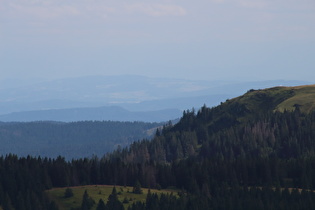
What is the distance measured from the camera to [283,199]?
18275 cm

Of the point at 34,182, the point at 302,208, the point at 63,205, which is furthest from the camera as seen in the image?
the point at 34,182

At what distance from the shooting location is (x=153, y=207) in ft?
568

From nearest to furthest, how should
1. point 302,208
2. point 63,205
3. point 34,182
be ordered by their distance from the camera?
point 302,208 < point 63,205 < point 34,182

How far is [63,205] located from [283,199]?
56.4 metres

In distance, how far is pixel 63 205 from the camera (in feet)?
604

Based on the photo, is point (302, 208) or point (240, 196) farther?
point (240, 196)

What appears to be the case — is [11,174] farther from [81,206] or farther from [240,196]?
[240,196]

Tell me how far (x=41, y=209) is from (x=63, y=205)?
9.73 m

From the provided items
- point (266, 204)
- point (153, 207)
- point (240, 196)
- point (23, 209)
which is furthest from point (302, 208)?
point (23, 209)

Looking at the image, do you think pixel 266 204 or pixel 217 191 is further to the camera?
pixel 217 191

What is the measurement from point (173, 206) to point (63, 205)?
2998 cm

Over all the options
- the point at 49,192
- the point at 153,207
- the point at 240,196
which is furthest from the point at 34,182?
the point at 240,196

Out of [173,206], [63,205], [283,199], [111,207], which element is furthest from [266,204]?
[63,205]

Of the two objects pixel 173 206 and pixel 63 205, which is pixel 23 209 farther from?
pixel 173 206
